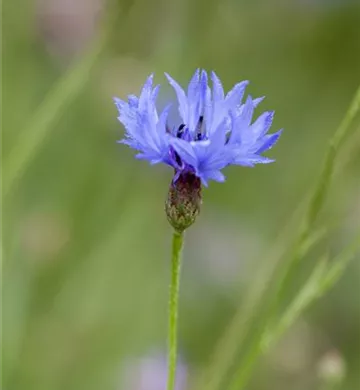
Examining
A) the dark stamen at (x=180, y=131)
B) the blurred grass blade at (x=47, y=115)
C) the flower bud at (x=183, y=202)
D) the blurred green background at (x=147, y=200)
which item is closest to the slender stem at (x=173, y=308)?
the flower bud at (x=183, y=202)

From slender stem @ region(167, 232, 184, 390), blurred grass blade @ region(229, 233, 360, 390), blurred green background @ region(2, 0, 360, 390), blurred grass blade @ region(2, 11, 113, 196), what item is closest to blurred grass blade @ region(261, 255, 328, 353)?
blurred grass blade @ region(229, 233, 360, 390)

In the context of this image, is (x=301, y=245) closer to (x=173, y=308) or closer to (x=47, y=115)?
(x=173, y=308)

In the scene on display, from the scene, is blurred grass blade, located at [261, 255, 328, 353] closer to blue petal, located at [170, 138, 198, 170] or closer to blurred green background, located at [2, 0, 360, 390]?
blue petal, located at [170, 138, 198, 170]

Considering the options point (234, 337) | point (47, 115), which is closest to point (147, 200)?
point (47, 115)

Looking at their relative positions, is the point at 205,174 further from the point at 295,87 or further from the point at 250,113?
the point at 295,87

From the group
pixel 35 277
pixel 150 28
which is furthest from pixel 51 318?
pixel 150 28
